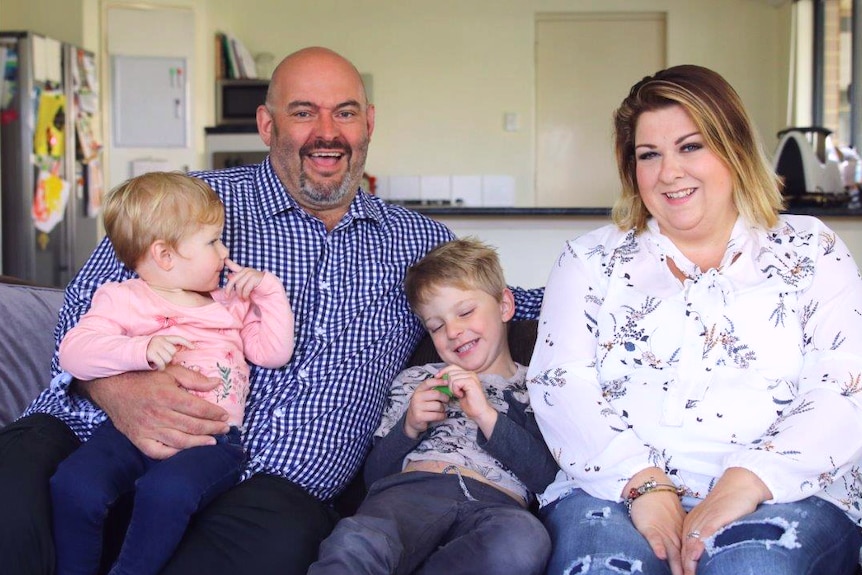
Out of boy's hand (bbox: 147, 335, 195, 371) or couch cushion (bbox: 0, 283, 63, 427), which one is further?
couch cushion (bbox: 0, 283, 63, 427)

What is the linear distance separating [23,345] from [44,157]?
3936 mm

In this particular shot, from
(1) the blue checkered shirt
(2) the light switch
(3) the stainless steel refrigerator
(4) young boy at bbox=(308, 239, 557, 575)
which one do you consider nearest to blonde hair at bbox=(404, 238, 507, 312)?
(4) young boy at bbox=(308, 239, 557, 575)

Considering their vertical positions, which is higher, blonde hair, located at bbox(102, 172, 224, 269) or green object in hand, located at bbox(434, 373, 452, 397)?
blonde hair, located at bbox(102, 172, 224, 269)

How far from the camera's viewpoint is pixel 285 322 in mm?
1842

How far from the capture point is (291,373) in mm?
1938

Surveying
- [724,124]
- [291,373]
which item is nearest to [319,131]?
[291,373]

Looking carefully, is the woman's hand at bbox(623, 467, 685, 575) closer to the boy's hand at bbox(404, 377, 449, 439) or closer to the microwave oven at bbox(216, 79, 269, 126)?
the boy's hand at bbox(404, 377, 449, 439)

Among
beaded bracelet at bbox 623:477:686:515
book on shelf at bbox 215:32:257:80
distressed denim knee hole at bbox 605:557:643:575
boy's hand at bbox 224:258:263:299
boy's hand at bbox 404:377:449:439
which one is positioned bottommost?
distressed denim knee hole at bbox 605:557:643:575

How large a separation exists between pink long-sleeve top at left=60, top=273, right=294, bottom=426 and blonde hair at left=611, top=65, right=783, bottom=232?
2.58 ft

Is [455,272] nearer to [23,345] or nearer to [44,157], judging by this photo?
[23,345]

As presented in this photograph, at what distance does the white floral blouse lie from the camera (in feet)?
4.99

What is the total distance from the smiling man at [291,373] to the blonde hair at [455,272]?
12cm

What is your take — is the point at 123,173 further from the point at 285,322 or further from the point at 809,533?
the point at 809,533

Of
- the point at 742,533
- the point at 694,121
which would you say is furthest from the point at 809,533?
the point at 694,121
